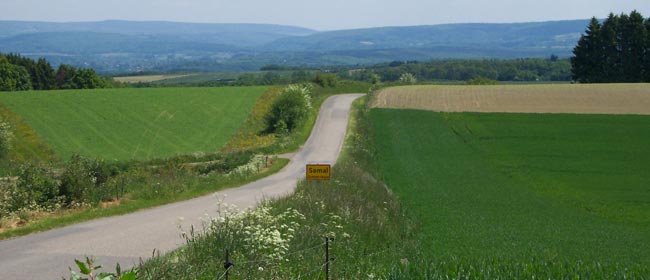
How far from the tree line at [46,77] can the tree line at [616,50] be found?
204 ft

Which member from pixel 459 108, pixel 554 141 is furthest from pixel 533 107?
pixel 554 141

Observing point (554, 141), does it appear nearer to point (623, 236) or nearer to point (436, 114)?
point (436, 114)

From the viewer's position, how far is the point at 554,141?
50.6 m

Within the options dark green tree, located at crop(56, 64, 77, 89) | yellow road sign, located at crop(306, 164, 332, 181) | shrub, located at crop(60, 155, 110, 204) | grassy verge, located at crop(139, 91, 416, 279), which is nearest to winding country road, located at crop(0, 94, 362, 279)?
grassy verge, located at crop(139, 91, 416, 279)

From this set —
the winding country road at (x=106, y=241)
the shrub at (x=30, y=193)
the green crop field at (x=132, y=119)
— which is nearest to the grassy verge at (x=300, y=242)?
the winding country road at (x=106, y=241)

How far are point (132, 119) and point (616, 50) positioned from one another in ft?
200

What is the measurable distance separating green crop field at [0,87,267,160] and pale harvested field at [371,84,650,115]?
54.4 feet

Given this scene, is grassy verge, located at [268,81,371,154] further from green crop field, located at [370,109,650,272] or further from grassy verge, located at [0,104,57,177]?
grassy verge, located at [0,104,57,177]

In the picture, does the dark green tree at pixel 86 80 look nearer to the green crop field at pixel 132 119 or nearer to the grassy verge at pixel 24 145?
the green crop field at pixel 132 119

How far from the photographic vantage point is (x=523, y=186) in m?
35.4

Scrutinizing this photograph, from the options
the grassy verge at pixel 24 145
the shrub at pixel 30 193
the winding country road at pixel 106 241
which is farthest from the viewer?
the grassy verge at pixel 24 145

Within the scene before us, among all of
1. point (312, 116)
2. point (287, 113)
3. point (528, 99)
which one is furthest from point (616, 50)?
point (287, 113)

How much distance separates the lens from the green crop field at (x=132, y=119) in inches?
2196

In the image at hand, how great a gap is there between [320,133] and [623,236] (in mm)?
39980
